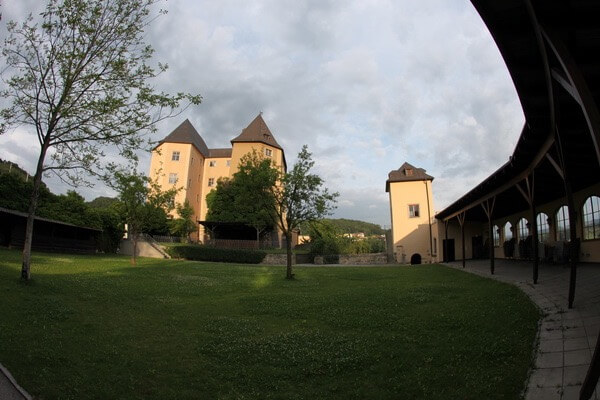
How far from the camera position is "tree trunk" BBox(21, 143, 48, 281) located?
10.7 metres

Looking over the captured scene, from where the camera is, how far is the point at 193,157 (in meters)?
55.6

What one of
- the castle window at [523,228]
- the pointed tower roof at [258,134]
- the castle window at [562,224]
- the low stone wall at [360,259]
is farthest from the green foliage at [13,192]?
the castle window at [523,228]

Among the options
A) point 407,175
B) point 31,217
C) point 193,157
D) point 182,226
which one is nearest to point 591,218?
point 31,217

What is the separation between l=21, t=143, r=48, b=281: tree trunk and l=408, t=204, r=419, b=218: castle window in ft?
104

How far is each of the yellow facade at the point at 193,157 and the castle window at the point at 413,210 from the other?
19950 millimetres

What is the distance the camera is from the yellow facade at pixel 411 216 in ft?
118

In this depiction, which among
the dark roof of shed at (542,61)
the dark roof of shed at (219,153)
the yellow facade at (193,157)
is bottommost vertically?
the dark roof of shed at (542,61)

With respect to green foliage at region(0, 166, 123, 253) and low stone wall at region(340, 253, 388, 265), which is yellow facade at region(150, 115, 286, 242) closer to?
green foliage at region(0, 166, 123, 253)

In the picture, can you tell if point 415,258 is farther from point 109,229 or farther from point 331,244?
point 109,229

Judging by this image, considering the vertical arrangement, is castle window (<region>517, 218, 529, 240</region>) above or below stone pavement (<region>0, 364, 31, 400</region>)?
above

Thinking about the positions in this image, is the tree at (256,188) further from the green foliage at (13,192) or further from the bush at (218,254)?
the green foliage at (13,192)

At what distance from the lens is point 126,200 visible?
2439 cm

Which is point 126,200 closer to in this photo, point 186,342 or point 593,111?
point 186,342

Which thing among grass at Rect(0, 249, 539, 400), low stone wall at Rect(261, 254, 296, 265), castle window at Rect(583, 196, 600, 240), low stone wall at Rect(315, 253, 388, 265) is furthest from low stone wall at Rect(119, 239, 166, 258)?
castle window at Rect(583, 196, 600, 240)
